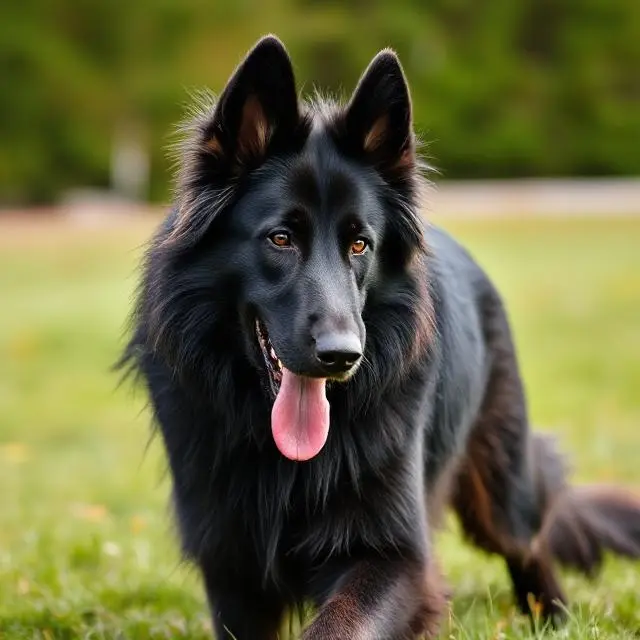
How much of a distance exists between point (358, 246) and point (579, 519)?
111 inches

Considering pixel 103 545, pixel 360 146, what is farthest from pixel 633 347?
pixel 360 146

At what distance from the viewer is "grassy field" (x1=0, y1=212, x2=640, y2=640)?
4.98 metres

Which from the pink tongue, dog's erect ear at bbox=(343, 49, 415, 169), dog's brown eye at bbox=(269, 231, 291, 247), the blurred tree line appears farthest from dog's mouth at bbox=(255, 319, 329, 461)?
the blurred tree line

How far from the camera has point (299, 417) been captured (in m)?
3.91

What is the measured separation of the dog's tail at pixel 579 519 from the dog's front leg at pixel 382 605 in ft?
5.37

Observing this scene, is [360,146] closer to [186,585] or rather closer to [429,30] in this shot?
[186,585]

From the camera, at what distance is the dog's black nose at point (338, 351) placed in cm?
363

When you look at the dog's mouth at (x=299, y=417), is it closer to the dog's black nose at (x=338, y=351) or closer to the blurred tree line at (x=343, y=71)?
the dog's black nose at (x=338, y=351)

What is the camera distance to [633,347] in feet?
49.9

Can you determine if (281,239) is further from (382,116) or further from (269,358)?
(382,116)

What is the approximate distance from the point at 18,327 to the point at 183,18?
22.7 m

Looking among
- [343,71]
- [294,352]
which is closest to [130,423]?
[294,352]

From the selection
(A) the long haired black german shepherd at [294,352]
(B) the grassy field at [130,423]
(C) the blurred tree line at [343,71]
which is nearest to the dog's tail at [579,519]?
(B) the grassy field at [130,423]

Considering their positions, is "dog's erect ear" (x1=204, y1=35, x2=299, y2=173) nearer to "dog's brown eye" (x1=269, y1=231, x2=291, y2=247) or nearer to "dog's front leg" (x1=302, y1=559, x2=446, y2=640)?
"dog's brown eye" (x1=269, y1=231, x2=291, y2=247)
